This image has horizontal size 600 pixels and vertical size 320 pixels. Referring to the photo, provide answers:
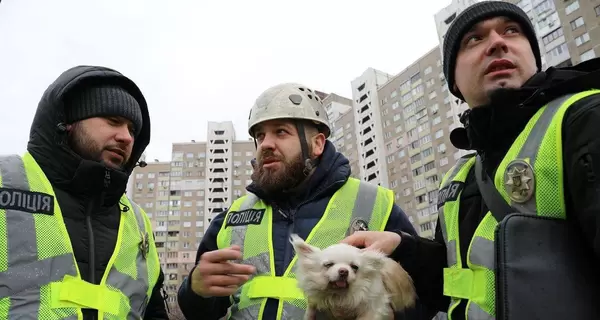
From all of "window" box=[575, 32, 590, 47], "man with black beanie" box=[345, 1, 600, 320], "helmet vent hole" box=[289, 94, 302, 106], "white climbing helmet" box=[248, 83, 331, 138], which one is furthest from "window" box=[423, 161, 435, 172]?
"man with black beanie" box=[345, 1, 600, 320]

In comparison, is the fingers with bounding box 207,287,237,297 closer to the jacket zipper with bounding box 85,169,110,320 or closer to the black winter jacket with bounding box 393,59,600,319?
the jacket zipper with bounding box 85,169,110,320

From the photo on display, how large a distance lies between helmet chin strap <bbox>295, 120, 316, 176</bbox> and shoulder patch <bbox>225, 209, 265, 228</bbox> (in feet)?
2.25

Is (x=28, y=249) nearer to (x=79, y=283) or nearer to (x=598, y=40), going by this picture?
(x=79, y=283)

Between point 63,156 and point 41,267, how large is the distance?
111 cm

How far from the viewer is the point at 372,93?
259 feet

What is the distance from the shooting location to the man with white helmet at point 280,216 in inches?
145

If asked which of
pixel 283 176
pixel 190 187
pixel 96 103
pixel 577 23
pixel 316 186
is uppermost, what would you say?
pixel 577 23

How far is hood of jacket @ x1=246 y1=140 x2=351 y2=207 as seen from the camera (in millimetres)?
4383

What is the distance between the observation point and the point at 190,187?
100m

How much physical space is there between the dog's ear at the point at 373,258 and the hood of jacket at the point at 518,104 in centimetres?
110

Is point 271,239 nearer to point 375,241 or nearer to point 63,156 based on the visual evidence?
point 375,241

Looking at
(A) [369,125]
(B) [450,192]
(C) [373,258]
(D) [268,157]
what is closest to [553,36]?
(A) [369,125]

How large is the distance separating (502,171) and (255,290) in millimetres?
2429

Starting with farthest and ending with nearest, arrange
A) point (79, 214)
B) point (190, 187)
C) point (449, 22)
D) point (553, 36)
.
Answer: point (190, 187) → point (449, 22) → point (553, 36) → point (79, 214)
